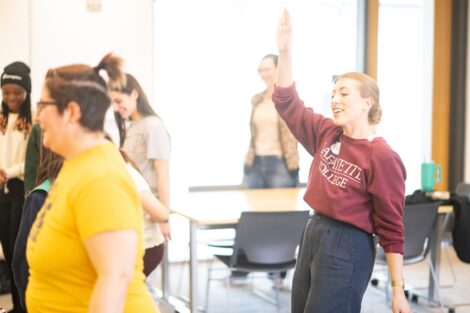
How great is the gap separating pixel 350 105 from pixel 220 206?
1.74 metres

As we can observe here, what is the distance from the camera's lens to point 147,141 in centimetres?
318

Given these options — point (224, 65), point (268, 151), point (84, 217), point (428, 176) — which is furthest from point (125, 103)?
point (224, 65)

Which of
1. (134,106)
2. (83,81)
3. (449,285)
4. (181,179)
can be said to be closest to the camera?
(83,81)

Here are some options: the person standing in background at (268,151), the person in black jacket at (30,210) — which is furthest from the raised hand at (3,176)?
the person standing in background at (268,151)

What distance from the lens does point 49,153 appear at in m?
2.09

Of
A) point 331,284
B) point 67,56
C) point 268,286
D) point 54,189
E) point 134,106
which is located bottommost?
point 268,286

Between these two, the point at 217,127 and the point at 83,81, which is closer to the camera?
the point at 83,81

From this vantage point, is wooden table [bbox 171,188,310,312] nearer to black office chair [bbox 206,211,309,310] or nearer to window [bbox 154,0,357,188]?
black office chair [bbox 206,211,309,310]

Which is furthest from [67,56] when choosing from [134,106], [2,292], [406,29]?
[406,29]

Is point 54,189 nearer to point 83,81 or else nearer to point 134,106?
point 83,81

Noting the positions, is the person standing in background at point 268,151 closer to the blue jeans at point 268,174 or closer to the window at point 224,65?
the blue jeans at point 268,174

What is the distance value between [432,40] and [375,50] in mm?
628

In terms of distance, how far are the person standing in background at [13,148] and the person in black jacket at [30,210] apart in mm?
1476

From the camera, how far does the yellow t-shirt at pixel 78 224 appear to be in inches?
52.0
